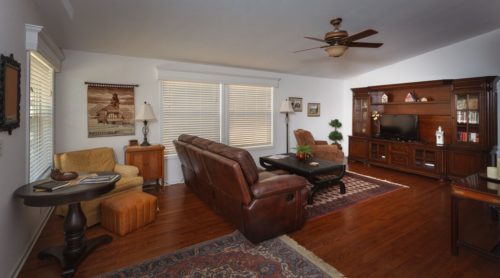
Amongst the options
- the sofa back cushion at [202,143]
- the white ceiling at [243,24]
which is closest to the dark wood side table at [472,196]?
the white ceiling at [243,24]

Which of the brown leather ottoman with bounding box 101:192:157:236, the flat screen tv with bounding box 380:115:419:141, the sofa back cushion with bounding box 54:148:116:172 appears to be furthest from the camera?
the flat screen tv with bounding box 380:115:419:141

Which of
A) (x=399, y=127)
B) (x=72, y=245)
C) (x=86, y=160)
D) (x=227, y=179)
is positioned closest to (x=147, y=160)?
(x=86, y=160)

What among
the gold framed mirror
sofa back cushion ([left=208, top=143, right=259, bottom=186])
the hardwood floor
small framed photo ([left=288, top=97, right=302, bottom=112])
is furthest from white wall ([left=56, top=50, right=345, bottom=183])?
sofa back cushion ([left=208, top=143, right=259, bottom=186])

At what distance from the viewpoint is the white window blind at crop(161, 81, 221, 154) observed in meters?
4.59

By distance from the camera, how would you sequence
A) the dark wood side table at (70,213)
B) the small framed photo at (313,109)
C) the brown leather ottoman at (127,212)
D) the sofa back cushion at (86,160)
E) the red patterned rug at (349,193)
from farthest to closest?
the small framed photo at (313,109) → the red patterned rug at (349,193) → the sofa back cushion at (86,160) → the brown leather ottoman at (127,212) → the dark wood side table at (70,213)

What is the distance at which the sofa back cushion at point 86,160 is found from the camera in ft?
10.4

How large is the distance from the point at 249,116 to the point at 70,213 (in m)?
3.96

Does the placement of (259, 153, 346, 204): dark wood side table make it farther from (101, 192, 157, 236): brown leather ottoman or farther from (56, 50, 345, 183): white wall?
(101, 192, 157, 236): brown leather ottoman

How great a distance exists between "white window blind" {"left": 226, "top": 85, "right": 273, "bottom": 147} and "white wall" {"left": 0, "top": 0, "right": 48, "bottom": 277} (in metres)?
3.43

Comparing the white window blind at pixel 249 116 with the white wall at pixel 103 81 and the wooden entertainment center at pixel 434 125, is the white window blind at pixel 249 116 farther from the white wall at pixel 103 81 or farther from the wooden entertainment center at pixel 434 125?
the wooden entertainment center at pixel 434 125

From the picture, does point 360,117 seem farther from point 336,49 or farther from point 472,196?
Result: point 472,196

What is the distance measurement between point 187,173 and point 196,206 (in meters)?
0.75

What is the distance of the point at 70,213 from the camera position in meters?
2.18

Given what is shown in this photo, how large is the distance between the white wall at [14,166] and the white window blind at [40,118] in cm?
44
